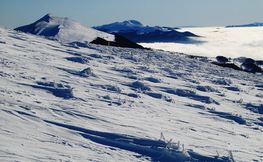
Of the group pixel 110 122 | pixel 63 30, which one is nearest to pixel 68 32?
pixel 63 30

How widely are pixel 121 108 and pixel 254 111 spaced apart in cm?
422

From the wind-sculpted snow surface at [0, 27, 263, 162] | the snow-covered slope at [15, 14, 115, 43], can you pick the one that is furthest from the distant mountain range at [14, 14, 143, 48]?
the wind-sculpted snow surface at [0, 27, 263, 162]

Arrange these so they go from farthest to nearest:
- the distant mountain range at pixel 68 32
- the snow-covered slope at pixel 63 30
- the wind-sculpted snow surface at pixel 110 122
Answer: the distant mountain range at pixel 68 32 → the snow-covered slope at pixel 63 30 → the wind-sculpted snow surface at pixel 110 122

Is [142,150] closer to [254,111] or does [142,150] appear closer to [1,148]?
[1,148]

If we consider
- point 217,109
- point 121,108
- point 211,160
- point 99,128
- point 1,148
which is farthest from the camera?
point 217,109

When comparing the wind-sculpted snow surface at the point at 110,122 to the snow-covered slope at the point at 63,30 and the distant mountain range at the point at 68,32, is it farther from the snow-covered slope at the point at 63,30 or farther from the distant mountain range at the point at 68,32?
the distant mountain range at the point at 68,32

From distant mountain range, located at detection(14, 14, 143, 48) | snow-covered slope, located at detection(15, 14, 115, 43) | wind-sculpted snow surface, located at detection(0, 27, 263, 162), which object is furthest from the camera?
distant mountain range, located at detection(14, 14, 143, 48)

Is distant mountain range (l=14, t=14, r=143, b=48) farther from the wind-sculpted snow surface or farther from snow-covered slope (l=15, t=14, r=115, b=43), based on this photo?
the wind-sculpted snow surface

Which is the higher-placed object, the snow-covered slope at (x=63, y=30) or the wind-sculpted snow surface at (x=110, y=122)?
the snow-covered slope at (x=63, y=30)

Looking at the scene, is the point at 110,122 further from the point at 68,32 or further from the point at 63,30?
the point at 63,30

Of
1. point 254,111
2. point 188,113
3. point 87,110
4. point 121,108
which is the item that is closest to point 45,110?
point 87,110

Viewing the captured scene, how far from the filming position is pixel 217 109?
560 centimetres

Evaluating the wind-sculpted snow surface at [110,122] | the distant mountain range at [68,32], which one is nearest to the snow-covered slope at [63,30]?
the distant mountain range at [68,32]

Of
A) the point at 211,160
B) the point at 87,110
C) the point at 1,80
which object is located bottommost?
the point at 211,160
